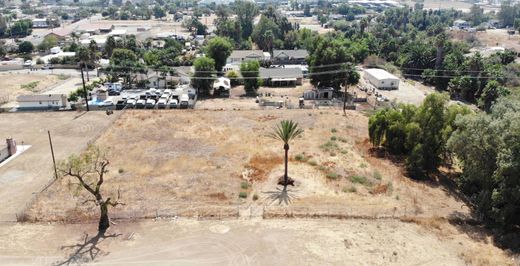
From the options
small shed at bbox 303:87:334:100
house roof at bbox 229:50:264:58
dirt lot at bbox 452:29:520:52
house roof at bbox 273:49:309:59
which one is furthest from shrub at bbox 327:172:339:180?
dirt lot at bbox 452:29:520:52

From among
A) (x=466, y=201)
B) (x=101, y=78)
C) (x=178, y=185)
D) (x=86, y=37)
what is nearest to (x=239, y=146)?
(x=178, y=185)

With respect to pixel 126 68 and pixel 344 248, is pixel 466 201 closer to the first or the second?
pixel 344 248

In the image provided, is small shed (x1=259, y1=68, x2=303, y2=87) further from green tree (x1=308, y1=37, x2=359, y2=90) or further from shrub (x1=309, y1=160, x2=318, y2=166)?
shrub (x1=309, y1=160, x2=318, y2=166)

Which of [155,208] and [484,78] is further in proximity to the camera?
[484,78]

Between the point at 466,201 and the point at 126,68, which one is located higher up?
the point at 126,68

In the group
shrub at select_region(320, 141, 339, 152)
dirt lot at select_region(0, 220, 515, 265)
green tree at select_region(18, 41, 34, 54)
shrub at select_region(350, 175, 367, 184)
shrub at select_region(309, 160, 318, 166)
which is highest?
green tree at select_region(18, 41, 34, 54)

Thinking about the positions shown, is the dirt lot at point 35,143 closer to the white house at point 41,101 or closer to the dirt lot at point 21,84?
the white house at point 41,101

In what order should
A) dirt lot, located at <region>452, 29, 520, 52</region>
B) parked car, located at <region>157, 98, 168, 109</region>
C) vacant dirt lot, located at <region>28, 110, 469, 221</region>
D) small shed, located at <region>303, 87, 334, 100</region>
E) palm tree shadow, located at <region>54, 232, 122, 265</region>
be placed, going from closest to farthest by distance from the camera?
1. palm tree shadow, located at <region>54, 232, 122, 265</region>
2. vacant dirt lot, located at <region>28, 110, 469, 221</region>
3. parked car, located at <region>157, 98, 168, 109</region>
4. small shed, located at <region>303, 87, 334, 100</region>
5. dirt lot, located at <region>452, 29, 520, 52</region>
